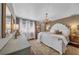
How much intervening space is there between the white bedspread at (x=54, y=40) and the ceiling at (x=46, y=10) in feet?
1.07

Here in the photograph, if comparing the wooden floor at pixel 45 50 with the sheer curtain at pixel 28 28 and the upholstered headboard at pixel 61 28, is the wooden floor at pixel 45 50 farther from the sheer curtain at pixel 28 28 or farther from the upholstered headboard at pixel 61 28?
the upholstered headboard at pixel 61 28

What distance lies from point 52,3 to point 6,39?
1.07m

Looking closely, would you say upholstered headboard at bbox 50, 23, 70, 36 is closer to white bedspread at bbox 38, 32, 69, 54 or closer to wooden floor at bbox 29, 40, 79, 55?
white bedspread at bbox 38, 32, 69, 54

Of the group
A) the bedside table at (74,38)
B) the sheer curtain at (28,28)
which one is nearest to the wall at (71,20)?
the bedside table at (74,38)

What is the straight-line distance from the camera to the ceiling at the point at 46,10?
86.4 inches

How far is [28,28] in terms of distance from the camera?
7.39ft

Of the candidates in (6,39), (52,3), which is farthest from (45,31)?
(6,39)

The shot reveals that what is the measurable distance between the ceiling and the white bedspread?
33 centimetres

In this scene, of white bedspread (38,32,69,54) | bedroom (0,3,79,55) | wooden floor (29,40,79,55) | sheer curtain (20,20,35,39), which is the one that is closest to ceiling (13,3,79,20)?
bedroom (0,3,79,55)

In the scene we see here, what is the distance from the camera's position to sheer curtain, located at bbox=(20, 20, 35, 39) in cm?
222

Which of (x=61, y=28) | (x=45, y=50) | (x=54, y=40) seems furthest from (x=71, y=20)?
(x=45, y=50)

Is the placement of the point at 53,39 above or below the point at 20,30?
below

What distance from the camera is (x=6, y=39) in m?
2.08
